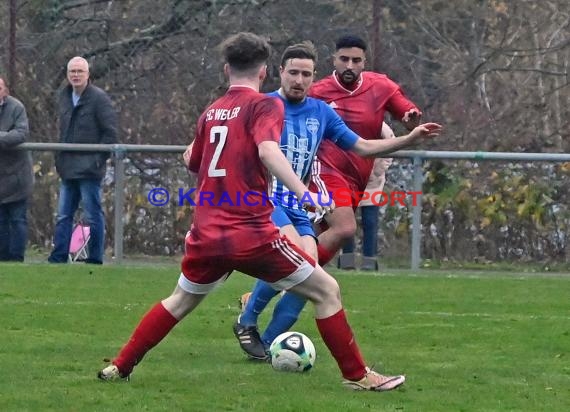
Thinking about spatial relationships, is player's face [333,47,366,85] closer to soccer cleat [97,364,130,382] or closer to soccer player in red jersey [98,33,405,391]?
soccer player in red jersey [98,33,405,391]

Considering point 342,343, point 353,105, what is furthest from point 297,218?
point 353,105

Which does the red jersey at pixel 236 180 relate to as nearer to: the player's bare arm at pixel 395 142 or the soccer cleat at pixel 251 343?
the player's bare arm at pixel 395 142

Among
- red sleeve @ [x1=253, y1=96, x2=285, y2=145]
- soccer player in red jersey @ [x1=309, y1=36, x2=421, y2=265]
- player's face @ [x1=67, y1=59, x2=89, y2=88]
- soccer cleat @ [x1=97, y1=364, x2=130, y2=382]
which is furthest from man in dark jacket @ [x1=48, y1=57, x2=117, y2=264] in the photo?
red sleeve @ [x1=253, y1=96, x2=285, y2=145]

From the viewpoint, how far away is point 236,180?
21.3ft

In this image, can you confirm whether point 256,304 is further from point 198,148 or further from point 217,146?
point 217,146

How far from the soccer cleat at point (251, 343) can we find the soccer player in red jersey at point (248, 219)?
1.19 metres

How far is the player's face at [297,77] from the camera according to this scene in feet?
25.5

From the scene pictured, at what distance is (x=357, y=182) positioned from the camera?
31.2 ft

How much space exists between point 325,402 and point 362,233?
7373 mm

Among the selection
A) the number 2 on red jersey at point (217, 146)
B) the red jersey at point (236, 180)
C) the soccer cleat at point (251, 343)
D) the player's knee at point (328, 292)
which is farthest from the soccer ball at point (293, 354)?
the number 2 on red jersey at point (217, 146)

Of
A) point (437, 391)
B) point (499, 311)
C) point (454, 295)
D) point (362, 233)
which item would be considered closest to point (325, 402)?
point (437, 391)

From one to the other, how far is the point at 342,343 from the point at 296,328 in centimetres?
242

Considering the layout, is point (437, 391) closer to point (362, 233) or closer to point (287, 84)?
point (287, 84)

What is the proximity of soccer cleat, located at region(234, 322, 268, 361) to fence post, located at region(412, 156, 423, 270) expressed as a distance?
5856 mm
